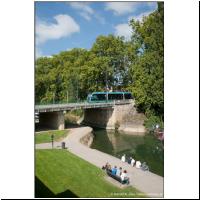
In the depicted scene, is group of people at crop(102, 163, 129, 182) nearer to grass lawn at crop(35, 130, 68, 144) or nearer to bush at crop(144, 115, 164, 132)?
grass lawn at crop(35, 130, 68, 144)

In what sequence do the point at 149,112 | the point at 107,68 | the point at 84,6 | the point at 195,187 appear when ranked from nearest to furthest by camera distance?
the point at 195,187
the point at 84,6
the point at 107,68
the point at 149,112

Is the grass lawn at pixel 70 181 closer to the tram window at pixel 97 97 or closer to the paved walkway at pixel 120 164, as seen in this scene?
the paved walkway at pixel 120 164

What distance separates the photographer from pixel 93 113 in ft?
77.2

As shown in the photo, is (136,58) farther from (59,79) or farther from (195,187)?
(195,187)

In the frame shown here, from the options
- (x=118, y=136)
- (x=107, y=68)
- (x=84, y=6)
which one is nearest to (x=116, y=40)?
(x=107, y=68)

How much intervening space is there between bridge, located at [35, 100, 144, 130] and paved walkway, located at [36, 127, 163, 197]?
1.97 meters

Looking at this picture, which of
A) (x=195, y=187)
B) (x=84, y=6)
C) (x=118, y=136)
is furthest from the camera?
(x=118, y=136)

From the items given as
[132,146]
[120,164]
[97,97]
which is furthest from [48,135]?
[132,146]

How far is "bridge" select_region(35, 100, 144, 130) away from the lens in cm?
2106

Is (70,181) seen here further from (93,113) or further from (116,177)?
(93,113)

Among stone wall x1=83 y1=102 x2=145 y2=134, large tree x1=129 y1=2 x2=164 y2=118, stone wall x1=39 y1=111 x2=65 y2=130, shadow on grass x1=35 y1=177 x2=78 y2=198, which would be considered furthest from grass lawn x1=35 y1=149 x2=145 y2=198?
stone wall x1=39 y1=111 x2=65 y2=130

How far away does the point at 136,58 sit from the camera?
16.8 metres

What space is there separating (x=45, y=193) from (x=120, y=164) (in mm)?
4147
